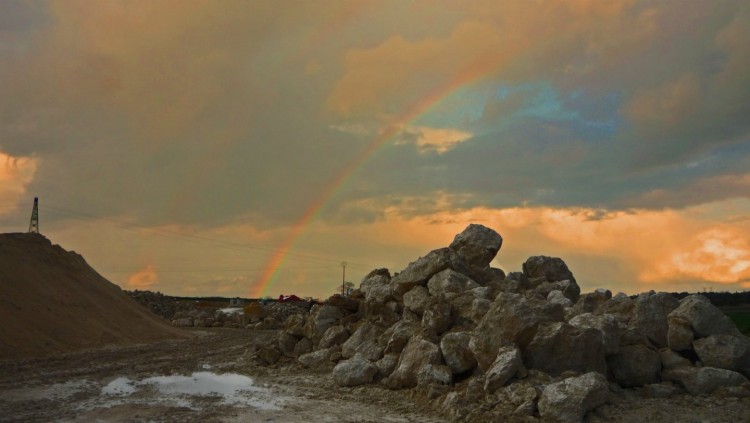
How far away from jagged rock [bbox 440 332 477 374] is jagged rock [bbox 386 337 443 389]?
23 centimetres

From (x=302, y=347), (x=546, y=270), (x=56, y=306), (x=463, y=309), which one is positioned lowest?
(x=302, y=347)

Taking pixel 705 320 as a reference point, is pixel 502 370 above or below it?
below

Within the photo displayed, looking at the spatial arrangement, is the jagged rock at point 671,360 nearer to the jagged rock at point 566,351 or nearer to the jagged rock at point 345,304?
the jagged rock at point 566,351

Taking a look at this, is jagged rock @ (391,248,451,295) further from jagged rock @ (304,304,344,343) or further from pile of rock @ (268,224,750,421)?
jagged rock @ (304,304,344,343)

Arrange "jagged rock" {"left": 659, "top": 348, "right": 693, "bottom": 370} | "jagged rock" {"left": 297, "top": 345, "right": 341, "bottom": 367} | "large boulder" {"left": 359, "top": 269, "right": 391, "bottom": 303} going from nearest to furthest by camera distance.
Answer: "jagged rock" {"left": 659, "top": 348, "right": 693, "bottom": 370}
"jagged rock" {"left": 297, "top": 345, "right": 341, "bottom": 367}
"large boulder" {"left": 359, "top": 269, "right": 391, "bottom": 303}

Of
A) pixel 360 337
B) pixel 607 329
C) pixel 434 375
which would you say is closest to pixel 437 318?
pixel 434 375

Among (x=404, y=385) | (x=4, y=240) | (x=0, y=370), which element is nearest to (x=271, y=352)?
(x=404, y=385)

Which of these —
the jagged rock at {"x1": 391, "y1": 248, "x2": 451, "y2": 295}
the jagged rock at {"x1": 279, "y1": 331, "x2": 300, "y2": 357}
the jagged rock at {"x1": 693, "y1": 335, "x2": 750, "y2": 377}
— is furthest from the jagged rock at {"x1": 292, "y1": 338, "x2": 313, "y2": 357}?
the jagged rock at {"x1": 693, "y1": 335, "x2": 750, "y2": 377}

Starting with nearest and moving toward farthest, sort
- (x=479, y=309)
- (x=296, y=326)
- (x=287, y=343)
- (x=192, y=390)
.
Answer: (x=192, y=390)
(x=479, y=309)
(x=287, y=343)
(x=296, y=326)

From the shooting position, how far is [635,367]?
14.4 m

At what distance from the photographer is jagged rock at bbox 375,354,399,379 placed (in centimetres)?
1647

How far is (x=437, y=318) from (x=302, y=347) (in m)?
6.66

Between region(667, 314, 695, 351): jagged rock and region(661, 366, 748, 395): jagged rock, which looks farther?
region(667, 314, 695, 351): jagged rock

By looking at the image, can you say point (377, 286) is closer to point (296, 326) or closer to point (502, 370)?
point (296, 326)
